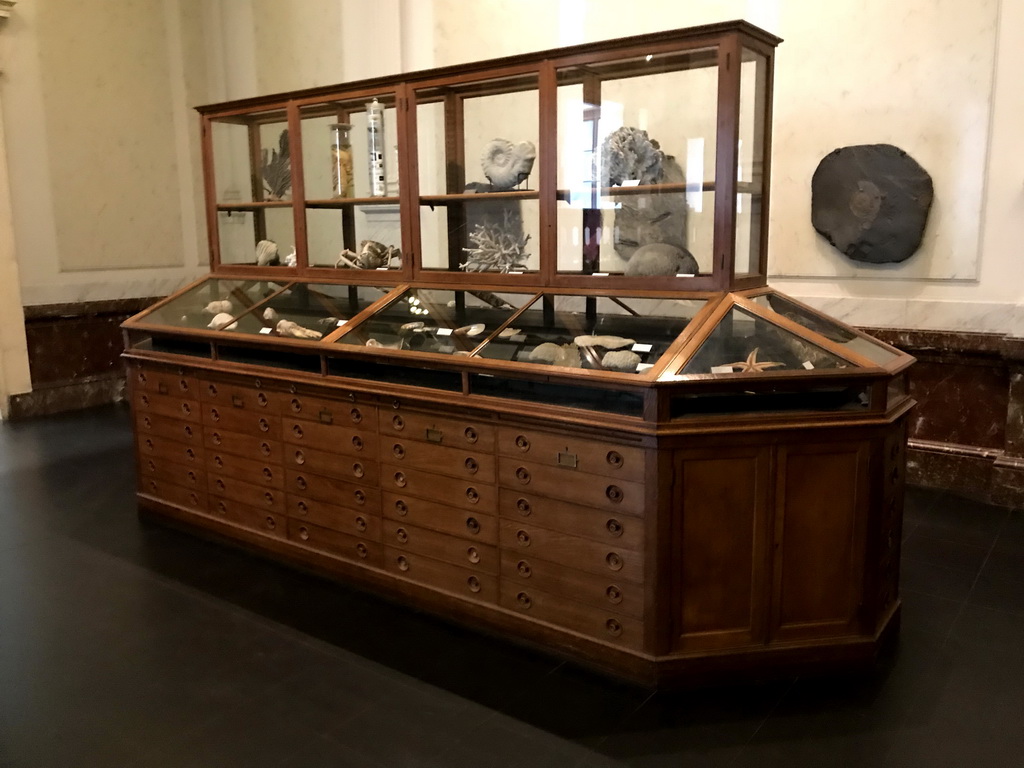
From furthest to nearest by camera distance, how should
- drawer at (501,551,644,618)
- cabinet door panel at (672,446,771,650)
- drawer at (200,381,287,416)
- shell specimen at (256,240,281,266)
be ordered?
shell specimen at (256,240,281,266) → drawer at (200,381,287,416) → drawer at (501,551,644,618) → cabinet door panel at (672,446,771,650)

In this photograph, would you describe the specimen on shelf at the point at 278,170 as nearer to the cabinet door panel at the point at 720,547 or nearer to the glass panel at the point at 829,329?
the glass panel at the point at 829,329

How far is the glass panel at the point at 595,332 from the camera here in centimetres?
294

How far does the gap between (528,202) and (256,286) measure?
1.79 m

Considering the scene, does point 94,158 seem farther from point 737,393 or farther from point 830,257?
point 737,393

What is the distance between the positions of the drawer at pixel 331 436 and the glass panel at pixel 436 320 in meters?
0.39

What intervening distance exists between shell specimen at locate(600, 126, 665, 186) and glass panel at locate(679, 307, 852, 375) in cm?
73

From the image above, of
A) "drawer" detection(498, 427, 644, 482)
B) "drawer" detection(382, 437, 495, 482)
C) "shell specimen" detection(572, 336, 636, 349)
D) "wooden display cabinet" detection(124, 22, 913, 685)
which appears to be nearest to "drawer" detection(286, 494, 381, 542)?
"wooden display cabinet" detection(124, 22, 913, 685)

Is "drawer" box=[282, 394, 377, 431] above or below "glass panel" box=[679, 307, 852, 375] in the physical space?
below

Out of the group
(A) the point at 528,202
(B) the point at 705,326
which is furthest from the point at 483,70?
(B) the point at 705,326

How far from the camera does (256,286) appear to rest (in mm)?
4508

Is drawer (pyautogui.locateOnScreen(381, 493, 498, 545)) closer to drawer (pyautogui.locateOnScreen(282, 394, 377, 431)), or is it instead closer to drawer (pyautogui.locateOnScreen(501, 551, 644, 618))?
Result: drawer (pyautogui.locateOnScreen(501, 551, 644, 618))

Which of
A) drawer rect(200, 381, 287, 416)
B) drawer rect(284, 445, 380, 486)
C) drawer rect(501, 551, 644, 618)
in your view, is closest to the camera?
drawer rect(501, 551, 644, 618)

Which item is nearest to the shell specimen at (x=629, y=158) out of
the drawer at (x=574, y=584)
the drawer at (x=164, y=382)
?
the drawer at (x=574, y=584)

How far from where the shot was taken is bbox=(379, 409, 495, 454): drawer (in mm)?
3119
